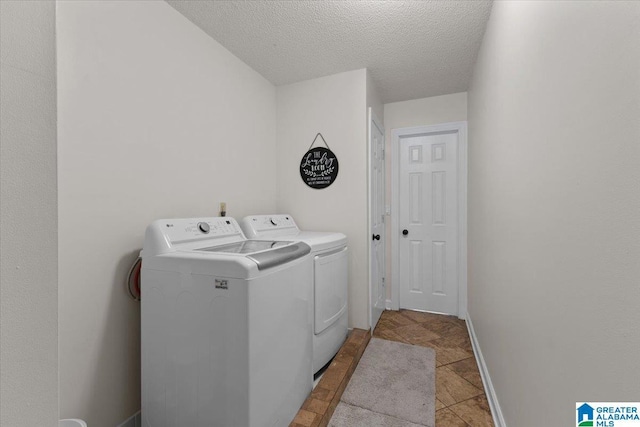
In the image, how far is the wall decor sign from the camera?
104 inches

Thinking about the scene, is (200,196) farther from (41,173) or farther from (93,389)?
(41,173)

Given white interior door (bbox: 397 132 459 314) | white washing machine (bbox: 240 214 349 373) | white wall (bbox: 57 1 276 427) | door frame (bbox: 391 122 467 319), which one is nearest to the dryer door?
white washing machine (bbox: 240 214 349 373)

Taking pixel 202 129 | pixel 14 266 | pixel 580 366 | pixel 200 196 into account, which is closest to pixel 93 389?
pixel 200 196

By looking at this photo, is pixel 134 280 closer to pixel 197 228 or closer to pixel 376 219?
pixel 197 228

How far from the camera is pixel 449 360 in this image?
2.21 metres

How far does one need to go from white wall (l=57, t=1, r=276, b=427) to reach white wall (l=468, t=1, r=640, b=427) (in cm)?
188

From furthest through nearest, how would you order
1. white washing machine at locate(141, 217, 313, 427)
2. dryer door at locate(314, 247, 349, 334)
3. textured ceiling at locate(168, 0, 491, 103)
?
dryer door at locate(314, 247, 349, 334) < textured ceiling at locate(168, 0, 491, 103) < white washing machine at locate(141, 217, 313, 427)

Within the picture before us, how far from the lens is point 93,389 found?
1.35 metres

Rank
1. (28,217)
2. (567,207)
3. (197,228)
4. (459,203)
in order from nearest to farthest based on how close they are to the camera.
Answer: (28,217) < (567,207) < (197,228) < (459,203)

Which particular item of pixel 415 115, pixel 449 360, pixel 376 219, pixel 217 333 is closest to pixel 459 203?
pixel 376 219

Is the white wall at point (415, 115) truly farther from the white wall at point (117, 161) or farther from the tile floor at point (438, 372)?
the white wall at point (117, 161)

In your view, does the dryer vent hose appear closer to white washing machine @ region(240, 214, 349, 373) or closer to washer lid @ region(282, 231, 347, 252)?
Result: white washing machine @ region(240, 214, 349, 373)

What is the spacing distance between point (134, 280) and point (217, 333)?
644 mm

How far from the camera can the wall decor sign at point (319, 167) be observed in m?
2.63
